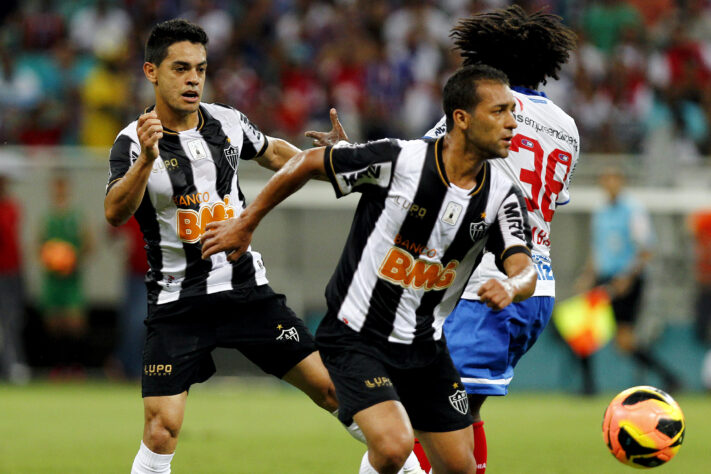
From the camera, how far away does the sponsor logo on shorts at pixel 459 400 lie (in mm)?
5547

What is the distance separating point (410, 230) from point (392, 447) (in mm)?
1006

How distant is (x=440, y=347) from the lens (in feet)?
18.5

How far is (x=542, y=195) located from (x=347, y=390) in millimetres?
1620

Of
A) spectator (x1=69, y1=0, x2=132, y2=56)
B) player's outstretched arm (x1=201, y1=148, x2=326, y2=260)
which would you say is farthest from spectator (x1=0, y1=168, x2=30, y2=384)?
player's outstretched arm (x1=201, y1=148, x2=326, y2=260)

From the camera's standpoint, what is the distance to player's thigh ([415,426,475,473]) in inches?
216

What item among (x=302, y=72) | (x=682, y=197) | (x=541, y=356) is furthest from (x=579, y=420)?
(x=302, y=72)

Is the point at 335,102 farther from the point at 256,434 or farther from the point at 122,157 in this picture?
the point at 122,157

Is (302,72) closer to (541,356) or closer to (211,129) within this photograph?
(541,356)

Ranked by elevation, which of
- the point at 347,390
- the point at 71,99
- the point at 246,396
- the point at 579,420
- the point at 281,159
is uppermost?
the point at 281,159

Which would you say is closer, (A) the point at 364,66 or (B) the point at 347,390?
(B) the point at 347,390

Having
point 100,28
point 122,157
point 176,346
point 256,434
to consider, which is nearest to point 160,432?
point 176,346

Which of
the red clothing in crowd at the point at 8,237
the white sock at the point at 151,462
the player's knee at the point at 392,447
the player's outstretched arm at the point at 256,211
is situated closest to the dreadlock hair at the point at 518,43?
the player's outstretched arm at the point at 256,211

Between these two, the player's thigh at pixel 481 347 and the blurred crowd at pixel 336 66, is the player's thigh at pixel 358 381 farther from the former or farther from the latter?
the blurred crowd at pixel 336 66

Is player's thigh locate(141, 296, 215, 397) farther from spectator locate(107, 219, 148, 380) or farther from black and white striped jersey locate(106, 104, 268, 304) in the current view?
spectator locate(107, 219, 148, 380)
